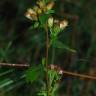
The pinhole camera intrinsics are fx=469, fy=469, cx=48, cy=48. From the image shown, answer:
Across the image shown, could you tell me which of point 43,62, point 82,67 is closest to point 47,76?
point 43,62

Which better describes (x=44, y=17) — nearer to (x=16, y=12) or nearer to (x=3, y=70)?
(x=3, y=70)

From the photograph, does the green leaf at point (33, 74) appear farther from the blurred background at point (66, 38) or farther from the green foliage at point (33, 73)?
the blurred background at point (66, 38)

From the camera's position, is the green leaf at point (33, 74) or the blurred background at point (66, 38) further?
the blurred background at point (66, 38)

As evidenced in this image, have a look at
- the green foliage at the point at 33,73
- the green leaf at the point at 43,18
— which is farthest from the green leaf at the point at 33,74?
the green leaf at the point at 43,18

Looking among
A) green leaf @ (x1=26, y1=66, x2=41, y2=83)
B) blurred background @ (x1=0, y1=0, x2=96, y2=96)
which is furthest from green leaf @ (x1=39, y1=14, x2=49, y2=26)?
blurred background @ (x1=0, y1=0, x2=96, y2=96)

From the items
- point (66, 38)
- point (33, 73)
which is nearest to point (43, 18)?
→ point (33, 73)

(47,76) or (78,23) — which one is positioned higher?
(78,23)

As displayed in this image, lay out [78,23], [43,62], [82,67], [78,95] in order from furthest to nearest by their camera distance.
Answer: [78,23], [82,67], [78,95], [43,62]

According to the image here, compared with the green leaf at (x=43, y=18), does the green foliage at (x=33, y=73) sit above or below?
below
